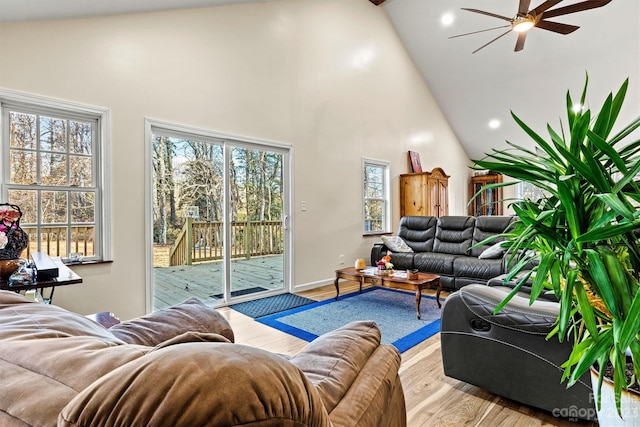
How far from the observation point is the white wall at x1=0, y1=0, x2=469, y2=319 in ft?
9.77

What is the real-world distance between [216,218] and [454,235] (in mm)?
3381

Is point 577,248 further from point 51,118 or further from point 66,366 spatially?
point 51,118

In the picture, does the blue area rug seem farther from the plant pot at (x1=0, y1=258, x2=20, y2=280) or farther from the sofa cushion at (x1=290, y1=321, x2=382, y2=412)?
the plant pot at (x1=0, y1=258, x2=20, y2=280)

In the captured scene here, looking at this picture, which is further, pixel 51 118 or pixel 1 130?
pixel 51 118

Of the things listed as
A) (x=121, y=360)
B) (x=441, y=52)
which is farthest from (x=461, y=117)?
(x=121, y=360)

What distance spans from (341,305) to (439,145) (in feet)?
17.7

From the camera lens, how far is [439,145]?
789cm

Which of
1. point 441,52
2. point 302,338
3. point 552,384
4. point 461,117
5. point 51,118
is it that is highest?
point 441,52

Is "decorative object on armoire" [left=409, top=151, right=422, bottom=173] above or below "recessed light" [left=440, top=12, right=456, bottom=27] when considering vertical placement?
below

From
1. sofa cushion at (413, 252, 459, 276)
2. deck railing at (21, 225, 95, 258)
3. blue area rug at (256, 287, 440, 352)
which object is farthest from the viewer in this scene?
sofa cushion at (413, 252, 459, 276)

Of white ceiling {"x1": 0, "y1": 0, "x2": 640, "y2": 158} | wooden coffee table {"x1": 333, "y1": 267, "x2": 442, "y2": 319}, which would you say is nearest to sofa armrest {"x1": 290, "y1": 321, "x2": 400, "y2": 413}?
wooden coffee table {"x1": 333, "y1": 267, "x2": 442, "y2": 319}

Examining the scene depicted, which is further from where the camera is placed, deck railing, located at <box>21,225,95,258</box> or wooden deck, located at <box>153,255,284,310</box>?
wooden deck, located at <box>153,255,284,310</box>

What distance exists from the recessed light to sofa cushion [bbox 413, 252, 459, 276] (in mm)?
4323

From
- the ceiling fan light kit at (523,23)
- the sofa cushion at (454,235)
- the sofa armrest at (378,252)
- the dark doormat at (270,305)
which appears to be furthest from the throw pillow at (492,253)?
the ceiling fan light kit at (523,23)
